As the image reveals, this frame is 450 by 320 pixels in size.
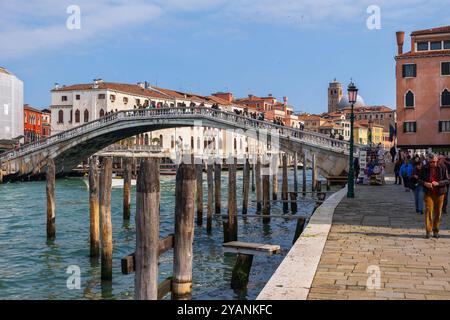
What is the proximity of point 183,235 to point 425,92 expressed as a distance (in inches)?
941

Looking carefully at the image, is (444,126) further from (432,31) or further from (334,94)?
(334,94)

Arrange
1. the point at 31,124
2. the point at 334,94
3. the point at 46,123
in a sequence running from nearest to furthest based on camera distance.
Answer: the point at 31,124, the point at 46,123, the point at 334,94

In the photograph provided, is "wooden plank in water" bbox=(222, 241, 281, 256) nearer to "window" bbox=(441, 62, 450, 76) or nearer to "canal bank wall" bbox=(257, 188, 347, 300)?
"canal bank wall" bbox=(257, 188, 347, 300)

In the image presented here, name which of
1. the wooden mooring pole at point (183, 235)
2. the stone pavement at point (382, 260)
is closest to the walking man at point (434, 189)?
the stone pavement at point (382, 260)

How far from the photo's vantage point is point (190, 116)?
86.8 ft

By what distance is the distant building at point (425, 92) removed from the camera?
2567cm

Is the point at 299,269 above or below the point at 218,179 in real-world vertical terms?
below

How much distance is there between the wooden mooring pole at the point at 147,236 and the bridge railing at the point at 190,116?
1726 cm

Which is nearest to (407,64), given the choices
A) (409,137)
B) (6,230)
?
(409,137)

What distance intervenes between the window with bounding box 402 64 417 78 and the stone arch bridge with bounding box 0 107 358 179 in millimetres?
7448

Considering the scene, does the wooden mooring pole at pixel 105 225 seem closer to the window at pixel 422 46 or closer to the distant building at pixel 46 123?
the window at pixel 422 46

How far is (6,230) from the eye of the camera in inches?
485

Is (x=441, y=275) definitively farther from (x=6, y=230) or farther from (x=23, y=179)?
(x=23, y=179)

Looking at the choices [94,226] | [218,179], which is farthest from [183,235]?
[218,179]
